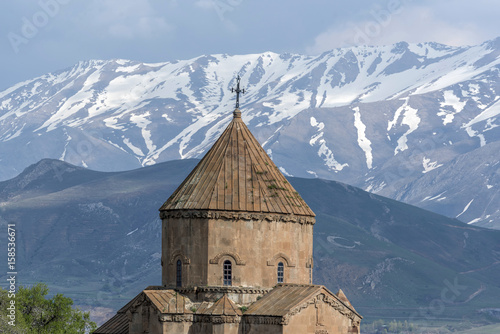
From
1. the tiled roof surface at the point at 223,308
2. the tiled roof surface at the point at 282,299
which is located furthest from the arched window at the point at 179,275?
the tiled roof surface at the point at 282,299

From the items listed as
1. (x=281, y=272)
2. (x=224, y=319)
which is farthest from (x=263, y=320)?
(x=281, y=272)

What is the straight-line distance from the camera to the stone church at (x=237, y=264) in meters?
61.9

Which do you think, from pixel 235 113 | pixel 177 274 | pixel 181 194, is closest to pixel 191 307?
pixel 177 274

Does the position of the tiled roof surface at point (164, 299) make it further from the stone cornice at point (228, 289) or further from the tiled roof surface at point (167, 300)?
the stone cornice at point (228, 289)

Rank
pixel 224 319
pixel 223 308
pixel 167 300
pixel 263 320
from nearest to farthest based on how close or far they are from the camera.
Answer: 1. pixel 263 320
2. pixel 224 319
3. pixel 223 308
4. pixel 167 300

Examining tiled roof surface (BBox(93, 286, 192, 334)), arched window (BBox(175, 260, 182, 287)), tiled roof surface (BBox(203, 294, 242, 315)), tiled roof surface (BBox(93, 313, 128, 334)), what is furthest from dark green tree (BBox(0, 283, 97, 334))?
tiled roof surface (BBox(203, 294, 242, 315))

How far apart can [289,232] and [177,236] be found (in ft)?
21.2

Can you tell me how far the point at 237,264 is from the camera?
211 feet

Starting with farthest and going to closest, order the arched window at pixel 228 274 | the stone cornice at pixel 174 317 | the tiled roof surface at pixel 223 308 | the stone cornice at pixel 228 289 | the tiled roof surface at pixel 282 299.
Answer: the arched window at pixel 228 274 < the stone cornice at pixel 228 289 < the stone cornice at pixel 174 317 < the tiled roof surface at pixel 223 308 < the tiled roof surface at pixel 282 299

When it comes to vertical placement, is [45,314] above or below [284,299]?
above

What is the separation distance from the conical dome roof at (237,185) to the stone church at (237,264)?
59 mm

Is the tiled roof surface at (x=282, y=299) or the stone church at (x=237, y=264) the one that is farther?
the stone church at (x=237, y=264)

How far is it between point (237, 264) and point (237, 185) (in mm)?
4827

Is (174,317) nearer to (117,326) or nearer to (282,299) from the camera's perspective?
(282,299)
